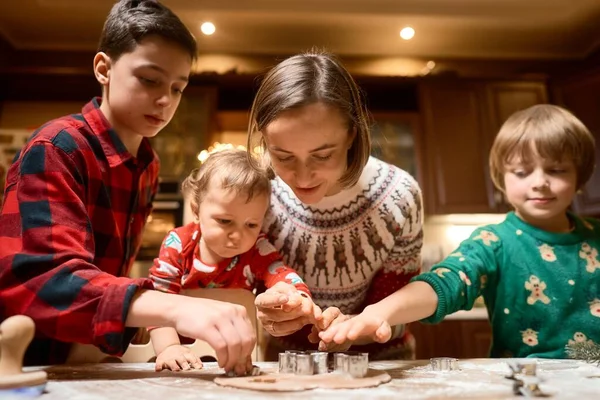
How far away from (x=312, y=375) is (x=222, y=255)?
0.45m

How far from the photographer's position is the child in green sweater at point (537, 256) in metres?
1.03

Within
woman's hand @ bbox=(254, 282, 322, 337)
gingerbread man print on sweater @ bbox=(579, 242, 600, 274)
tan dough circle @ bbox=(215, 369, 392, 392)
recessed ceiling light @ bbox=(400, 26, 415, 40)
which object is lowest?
tan dough circle @ bbox=(215, 369, 392, 392)

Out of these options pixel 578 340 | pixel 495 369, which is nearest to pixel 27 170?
pixel 495 369

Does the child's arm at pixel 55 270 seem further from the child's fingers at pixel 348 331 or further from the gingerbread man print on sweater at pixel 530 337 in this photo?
the gingerbread man print on sweater at pixel 530 337

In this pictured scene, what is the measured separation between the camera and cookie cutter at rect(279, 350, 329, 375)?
66cm

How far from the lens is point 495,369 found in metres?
0.75

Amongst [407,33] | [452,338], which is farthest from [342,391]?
[407,33]

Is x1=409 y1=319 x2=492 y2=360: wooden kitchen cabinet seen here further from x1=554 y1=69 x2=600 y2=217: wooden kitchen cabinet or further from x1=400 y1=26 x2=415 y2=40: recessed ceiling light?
x1=400 y1=26 x2=415 y2=40: recessed ceiling light

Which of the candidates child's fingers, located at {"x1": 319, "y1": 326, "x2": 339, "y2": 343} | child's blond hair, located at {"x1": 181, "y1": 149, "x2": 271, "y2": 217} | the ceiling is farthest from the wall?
child's fingers, located at {"x1": 319, "y1": 326, "x2": 339, "y2": 343}

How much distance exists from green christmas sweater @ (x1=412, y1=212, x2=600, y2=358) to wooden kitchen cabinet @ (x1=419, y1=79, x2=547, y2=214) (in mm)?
1622

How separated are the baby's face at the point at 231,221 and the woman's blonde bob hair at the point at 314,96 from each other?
9 cm

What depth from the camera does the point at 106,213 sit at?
0.94 m

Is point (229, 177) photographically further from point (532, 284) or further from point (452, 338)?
point (452, 338)

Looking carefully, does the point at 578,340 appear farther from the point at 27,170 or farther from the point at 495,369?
the point at 27,170
